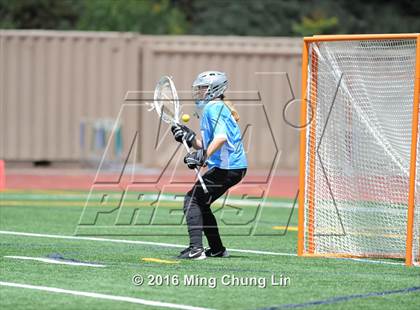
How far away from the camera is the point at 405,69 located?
10.9m

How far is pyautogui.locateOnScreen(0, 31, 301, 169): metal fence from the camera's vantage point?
85.1ft

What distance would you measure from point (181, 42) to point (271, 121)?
3.02m

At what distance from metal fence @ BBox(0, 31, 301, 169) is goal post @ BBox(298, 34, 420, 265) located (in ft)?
46.2

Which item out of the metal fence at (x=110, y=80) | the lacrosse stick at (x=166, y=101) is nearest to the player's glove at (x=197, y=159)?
the lacrosse stick at (x=166, y=101)

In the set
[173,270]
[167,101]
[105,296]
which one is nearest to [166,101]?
[167,101]

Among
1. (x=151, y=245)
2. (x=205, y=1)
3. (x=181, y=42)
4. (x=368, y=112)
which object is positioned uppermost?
(x=205, y=1)

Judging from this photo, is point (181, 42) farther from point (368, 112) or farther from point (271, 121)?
point (368, 112)

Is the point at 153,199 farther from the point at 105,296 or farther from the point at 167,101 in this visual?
the point at 105,296

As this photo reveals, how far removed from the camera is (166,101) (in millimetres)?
11406

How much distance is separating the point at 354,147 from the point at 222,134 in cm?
201

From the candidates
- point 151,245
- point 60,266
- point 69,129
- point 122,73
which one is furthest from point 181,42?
point 60,266

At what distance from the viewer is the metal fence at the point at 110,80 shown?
85.1ft

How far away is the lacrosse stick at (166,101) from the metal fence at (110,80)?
46.5 feet

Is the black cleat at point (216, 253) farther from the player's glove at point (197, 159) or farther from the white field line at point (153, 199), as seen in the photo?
the white field line at point (153, 199)
